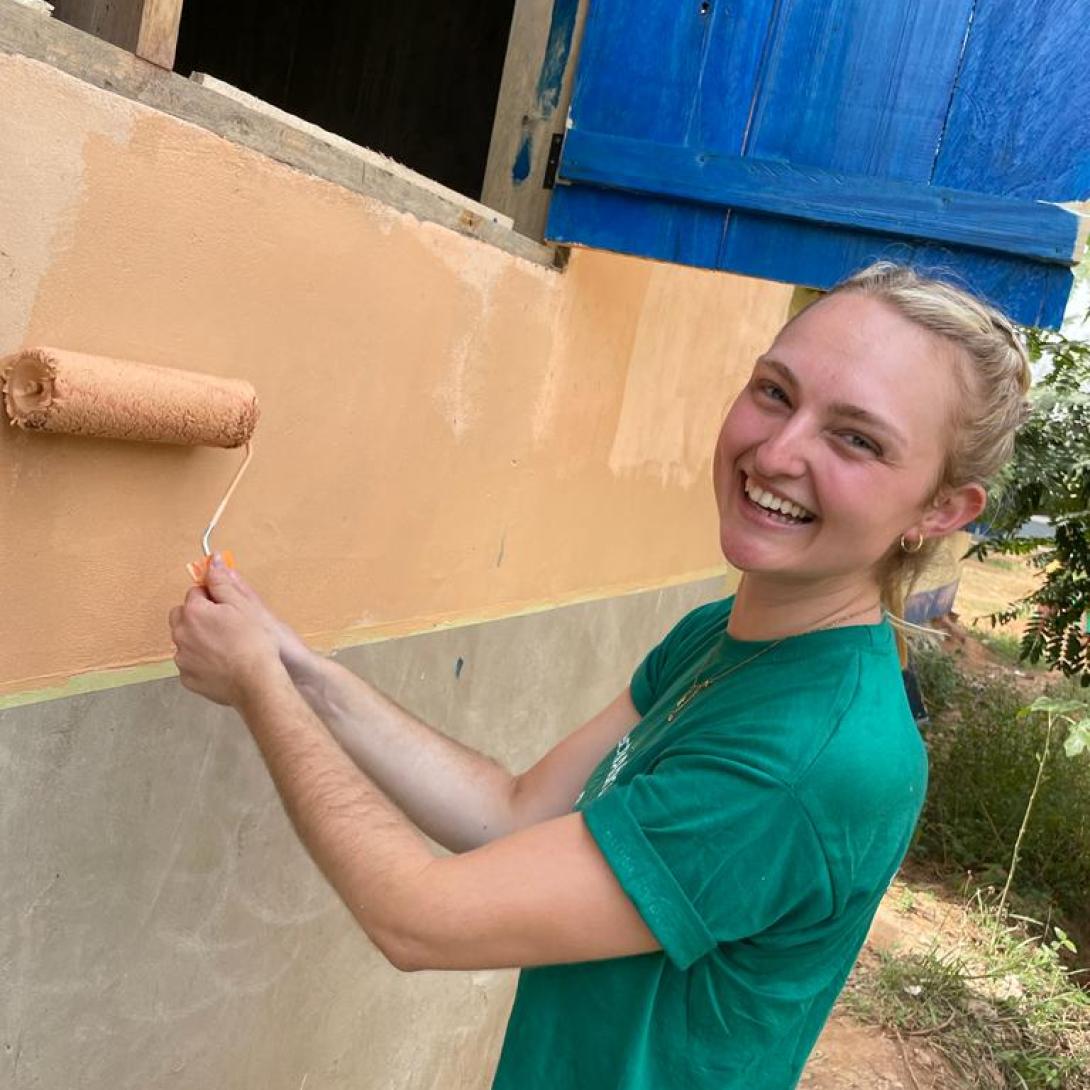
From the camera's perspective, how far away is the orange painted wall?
139cm

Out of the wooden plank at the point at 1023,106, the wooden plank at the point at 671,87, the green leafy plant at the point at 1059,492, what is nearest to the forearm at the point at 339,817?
the wooden plank at the point at 671,87

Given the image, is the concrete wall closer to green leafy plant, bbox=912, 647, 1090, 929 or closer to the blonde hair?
the blonde hair

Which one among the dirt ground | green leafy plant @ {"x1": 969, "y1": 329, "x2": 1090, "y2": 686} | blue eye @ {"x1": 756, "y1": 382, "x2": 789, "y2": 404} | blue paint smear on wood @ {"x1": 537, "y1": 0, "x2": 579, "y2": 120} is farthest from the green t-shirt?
green leafy plant @ {"x1": 969, "y1": 329, "x2": 1090, "y2": 686}

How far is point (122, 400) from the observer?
1.39m

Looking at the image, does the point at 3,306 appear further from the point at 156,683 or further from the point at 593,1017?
the point at 593,1017

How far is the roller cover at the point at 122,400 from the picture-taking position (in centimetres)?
131

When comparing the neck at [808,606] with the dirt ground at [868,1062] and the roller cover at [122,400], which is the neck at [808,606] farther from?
the dirt ground at [868,1062]

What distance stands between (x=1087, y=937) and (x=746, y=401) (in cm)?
604

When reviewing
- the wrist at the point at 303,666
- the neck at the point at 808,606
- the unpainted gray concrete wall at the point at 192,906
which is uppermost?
the neck at the point at 808,606

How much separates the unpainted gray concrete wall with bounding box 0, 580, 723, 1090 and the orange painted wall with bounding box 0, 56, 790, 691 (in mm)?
113

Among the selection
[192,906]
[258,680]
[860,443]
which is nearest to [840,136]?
[860,443]

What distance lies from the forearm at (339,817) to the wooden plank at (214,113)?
0.74 metres

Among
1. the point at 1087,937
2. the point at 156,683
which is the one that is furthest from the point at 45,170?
the point at 1087,937

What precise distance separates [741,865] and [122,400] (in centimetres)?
90
